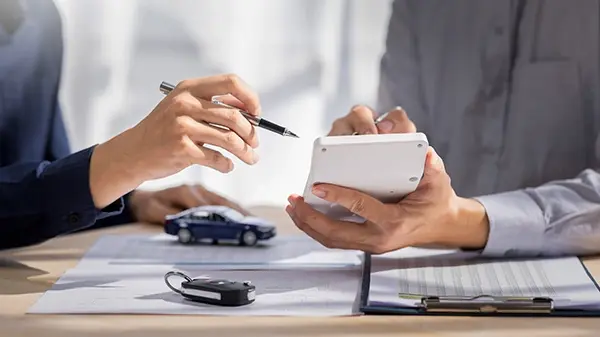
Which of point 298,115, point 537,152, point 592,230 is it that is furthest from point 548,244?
point 298,115

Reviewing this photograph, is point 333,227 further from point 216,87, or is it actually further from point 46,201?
point 46,201

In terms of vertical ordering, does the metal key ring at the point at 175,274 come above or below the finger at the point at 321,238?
below

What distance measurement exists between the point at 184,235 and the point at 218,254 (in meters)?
0.09

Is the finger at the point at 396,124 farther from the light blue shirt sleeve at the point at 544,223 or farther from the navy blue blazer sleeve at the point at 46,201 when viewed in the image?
the navy blue blazer sleeve at the point at 46,201

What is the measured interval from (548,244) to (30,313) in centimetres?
68

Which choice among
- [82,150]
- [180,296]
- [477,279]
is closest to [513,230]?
[477,279]

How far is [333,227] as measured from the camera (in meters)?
1.15

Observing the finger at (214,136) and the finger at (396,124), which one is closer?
the finger at (214,136)

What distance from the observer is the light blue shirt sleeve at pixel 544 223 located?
122cm

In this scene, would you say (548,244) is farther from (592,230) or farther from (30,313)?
(30,313)

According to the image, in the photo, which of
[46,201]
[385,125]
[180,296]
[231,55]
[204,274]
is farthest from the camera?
[231,55]

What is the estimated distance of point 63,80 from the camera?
7.32ft

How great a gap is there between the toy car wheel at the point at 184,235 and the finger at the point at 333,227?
229 mm

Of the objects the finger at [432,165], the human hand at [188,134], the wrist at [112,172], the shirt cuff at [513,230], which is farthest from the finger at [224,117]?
the shirt cuff at [513,230]
